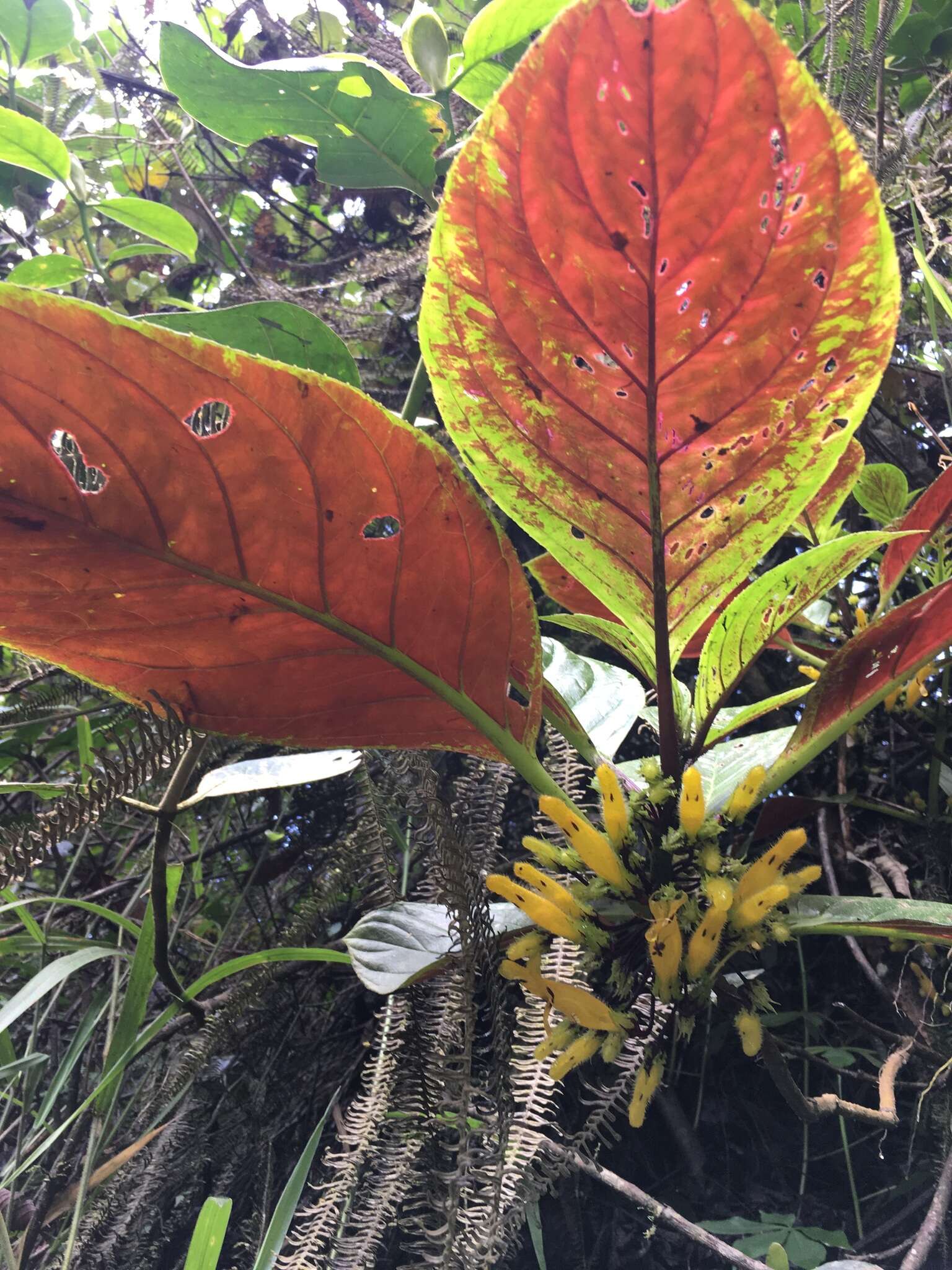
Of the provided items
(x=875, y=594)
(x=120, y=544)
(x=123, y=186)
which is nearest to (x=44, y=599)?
(x=120, y=544)

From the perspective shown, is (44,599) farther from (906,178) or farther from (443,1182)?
(906,178)

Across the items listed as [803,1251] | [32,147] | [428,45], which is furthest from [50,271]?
[803,1251]

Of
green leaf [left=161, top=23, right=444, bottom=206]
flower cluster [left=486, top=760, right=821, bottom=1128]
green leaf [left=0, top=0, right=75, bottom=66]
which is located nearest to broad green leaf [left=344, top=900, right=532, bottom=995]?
flower cluster [left=486, top=760, right=821, bottom=1128]

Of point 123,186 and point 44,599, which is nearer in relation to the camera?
point 44,599

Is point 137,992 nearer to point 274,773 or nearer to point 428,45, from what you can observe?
point 274,773

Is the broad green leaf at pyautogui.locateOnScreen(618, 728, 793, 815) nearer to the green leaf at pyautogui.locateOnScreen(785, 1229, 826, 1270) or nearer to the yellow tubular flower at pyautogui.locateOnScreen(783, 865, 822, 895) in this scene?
the yellow tubular flower at pyautogui.locateOnScreen(783, 865, 822, 895)
